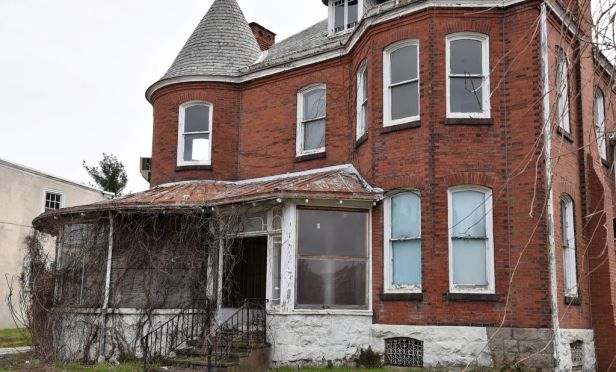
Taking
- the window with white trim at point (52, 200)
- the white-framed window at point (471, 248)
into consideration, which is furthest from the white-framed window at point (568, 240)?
the window with white trim at point (52, 200)

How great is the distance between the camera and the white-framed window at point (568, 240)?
13.7 metres

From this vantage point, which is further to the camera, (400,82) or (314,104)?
(314,104)

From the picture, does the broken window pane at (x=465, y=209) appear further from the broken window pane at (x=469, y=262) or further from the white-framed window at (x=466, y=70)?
the white-framed window at (x=466, y=70)

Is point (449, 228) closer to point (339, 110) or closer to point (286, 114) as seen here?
point (339, 110)

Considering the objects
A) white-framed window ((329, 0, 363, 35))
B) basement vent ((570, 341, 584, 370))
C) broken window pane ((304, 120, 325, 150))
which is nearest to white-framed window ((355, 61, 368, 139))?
broken window pane ((304, 120, 325, 150))

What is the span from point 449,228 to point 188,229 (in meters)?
6.36

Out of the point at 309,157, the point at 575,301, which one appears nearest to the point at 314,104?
the point at 309,157

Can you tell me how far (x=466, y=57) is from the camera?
14.1 m

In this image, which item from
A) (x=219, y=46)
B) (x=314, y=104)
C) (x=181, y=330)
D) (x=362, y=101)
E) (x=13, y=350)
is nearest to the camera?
(x=181, y=330)

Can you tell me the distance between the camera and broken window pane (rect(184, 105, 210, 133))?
1906cm

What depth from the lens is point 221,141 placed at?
1869 cm

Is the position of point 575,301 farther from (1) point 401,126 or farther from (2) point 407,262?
(1) point 401,126

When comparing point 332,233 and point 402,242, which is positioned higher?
point 332,233

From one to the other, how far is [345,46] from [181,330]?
8124 mm
